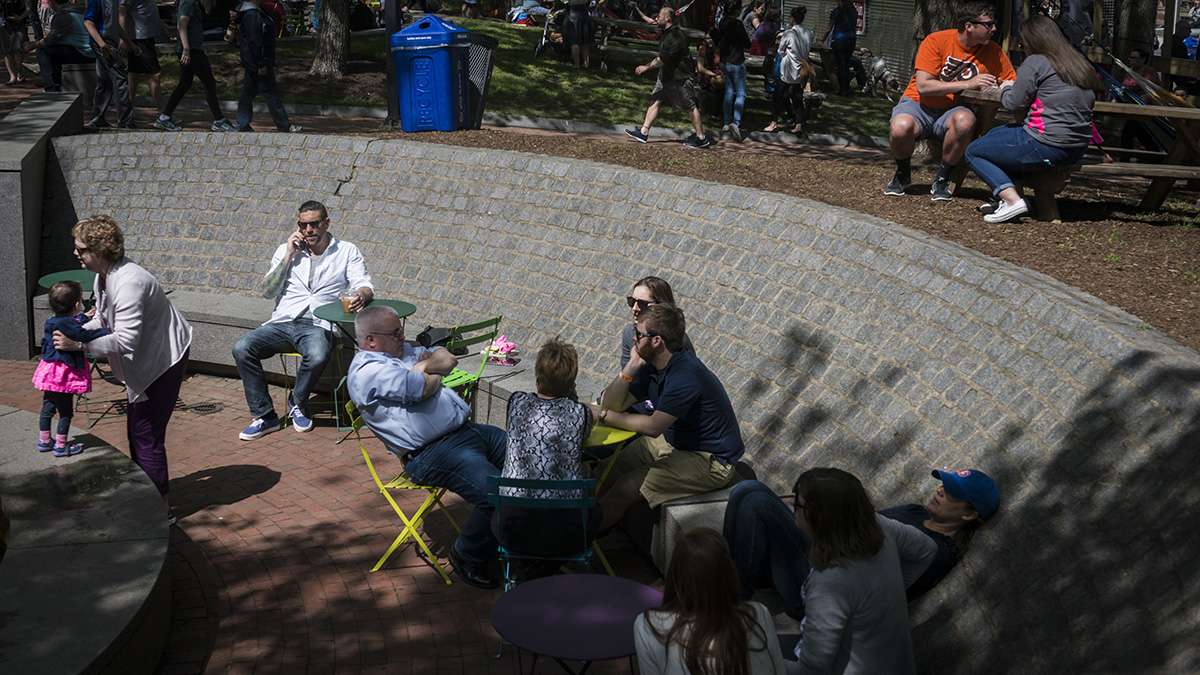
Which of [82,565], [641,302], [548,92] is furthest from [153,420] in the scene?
[548,92]

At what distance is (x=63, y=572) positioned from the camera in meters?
5.79

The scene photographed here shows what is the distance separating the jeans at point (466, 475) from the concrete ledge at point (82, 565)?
1.36 m

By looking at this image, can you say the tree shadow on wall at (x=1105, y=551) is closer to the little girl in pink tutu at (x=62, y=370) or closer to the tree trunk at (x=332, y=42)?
the little girl in pink tutu at (x=62, y=370)

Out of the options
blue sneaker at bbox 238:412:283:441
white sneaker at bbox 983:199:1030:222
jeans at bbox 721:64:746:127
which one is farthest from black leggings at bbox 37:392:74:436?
jeans at bbox 721:64:746:127

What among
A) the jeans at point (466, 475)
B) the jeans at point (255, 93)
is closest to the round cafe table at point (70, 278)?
the jeans at point (255, 93)

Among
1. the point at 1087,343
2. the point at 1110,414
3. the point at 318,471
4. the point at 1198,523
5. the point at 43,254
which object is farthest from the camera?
the point at 43,254

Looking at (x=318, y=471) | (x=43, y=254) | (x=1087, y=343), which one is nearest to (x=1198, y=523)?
(x=1087, y=343)

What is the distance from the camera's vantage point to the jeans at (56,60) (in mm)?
14336

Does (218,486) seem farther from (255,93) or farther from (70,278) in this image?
(255,93)

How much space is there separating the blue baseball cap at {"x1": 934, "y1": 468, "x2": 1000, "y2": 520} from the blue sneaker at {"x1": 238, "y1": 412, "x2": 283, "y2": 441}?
523cm

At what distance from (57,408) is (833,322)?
4741 millimetres

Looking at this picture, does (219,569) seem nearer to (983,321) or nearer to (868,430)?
(868,430)

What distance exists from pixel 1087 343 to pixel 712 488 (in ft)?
6.61

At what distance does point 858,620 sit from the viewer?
4.64 m
